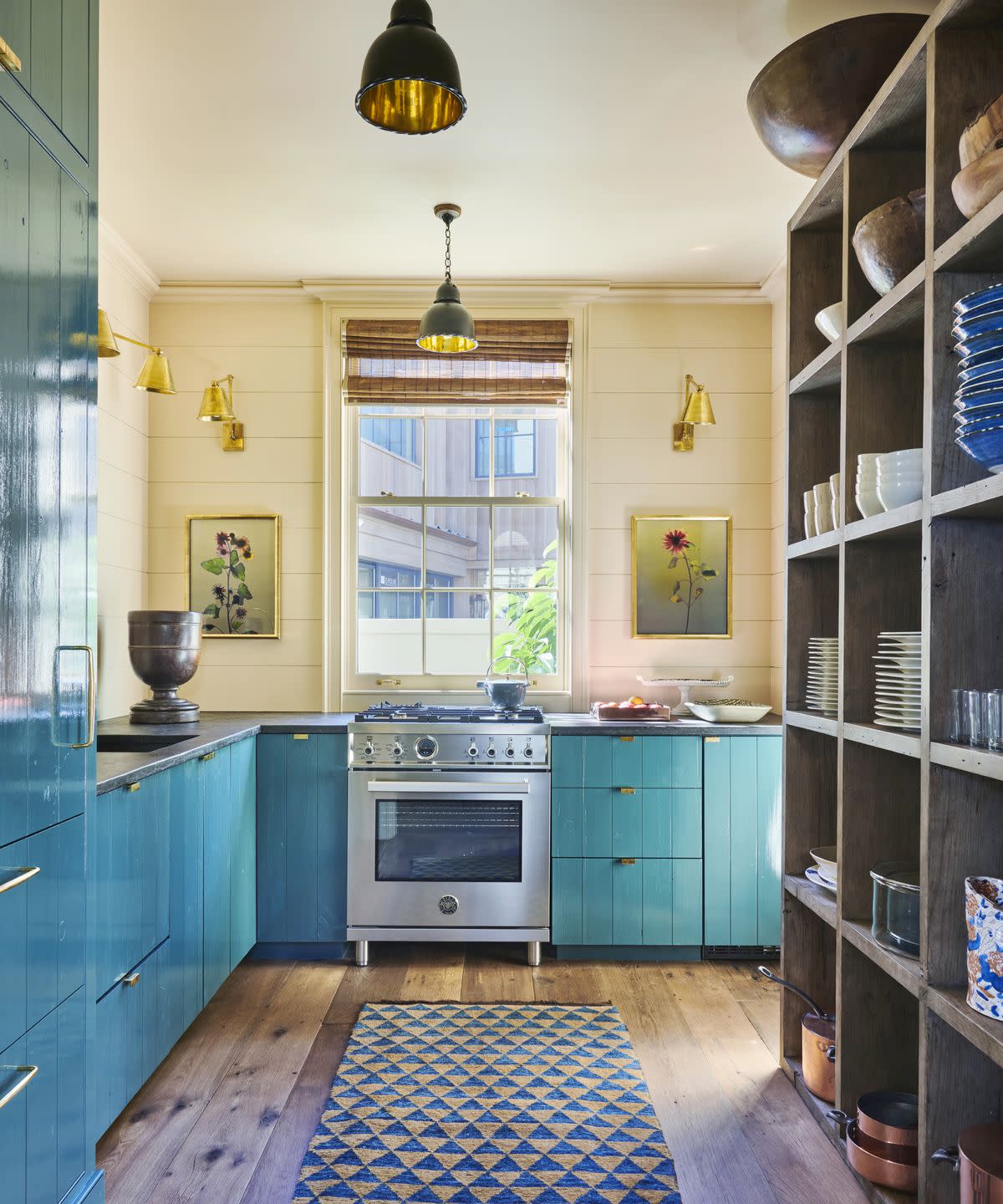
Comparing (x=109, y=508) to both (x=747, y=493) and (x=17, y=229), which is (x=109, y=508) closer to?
(x=17, y=229)

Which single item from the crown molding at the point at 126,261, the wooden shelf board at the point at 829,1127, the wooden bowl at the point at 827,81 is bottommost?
the wooden shelf board at the point at 829,1127

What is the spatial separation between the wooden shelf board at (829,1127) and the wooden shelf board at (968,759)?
989 mm

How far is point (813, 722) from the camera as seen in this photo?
2.46 m

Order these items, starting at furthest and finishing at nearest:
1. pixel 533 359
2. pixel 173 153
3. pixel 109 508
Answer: pixel 533 359, pixel 109 508, pixel 173 153

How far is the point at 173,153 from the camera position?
121 inches

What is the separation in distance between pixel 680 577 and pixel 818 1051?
221 cm

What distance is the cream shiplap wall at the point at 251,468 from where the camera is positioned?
423cm

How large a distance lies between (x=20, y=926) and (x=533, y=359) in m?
3.30

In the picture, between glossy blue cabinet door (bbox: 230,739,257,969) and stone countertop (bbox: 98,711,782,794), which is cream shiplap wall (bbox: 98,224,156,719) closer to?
stone countertop (bbox: 98,711,782,794)

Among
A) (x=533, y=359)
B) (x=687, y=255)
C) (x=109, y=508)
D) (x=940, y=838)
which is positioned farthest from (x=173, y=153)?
(x=940, y=838)

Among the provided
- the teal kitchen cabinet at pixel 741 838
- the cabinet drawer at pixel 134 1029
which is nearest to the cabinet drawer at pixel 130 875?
the cabinet drawer at pixel 134 1029

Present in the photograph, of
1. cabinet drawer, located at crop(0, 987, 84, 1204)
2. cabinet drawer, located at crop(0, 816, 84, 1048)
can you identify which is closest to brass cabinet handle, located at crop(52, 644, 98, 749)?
cabinet drawer, located at crop(0, 816, 84, 1048)

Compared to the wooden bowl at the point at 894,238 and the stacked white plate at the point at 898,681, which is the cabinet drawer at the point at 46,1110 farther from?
the wooden bowl at the point at 894,238

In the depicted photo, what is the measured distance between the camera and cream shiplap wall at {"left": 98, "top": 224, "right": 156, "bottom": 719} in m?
3.72
